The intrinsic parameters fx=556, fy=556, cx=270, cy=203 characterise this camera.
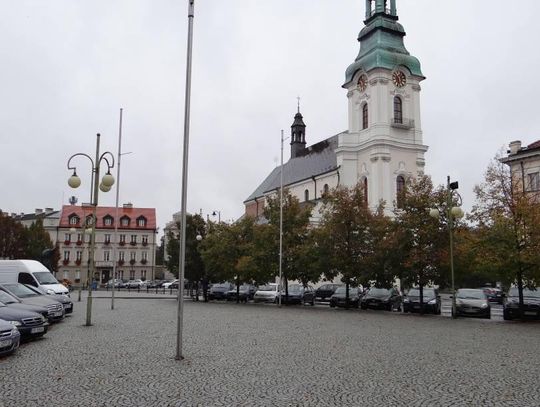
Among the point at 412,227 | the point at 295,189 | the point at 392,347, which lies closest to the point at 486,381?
the point at 392,347

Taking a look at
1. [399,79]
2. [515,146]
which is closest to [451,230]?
[515,146]

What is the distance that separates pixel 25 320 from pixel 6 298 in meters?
2.80

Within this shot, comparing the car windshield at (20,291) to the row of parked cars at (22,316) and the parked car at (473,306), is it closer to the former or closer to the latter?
the row of parked cars at (22,316)

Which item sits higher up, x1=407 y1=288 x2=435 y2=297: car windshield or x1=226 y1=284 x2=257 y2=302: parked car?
x1=407 y1=288 x2=435 y2=297: car windshield

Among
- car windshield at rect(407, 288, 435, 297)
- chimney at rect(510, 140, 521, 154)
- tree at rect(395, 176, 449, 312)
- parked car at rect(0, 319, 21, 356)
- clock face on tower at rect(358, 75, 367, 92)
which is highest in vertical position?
clock face on tower at rect(358, 75, 367, 92)

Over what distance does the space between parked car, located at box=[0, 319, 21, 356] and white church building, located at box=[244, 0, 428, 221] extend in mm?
47963

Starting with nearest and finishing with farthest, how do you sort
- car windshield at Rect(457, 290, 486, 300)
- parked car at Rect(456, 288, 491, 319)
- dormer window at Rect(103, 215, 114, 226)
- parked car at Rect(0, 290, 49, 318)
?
parked car at Rect(0, 290, 49, 318), parked car at Rect(456, 288, 491, 319), car windshield at Rect(457, 290, 486, 300), dormer window at Rect(103, 215, 114, 226)

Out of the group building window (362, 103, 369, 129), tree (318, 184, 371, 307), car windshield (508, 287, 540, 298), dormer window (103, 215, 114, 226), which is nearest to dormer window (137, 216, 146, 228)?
dormer window (103, 215, 114, 226)

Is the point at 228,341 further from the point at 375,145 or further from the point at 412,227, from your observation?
the point at 375,145

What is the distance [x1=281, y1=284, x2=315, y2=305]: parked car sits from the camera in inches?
1571

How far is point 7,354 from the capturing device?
41.2ft

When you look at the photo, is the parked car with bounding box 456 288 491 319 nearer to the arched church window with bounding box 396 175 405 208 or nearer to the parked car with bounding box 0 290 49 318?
the arched church window with bounding box 396 175 405 208

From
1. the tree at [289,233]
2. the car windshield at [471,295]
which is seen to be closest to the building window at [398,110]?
the tree at [289,233]

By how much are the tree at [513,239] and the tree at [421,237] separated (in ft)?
8.97
